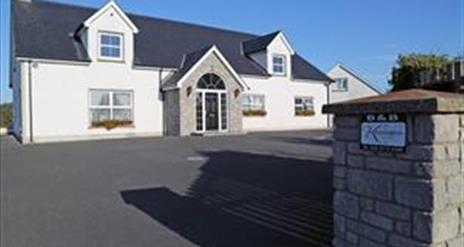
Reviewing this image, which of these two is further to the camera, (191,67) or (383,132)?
(191,67)

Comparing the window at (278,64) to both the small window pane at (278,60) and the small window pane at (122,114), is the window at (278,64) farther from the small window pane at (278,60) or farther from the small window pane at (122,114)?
the small window pane at (122,114)

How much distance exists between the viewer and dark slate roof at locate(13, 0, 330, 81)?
2375 centimetres

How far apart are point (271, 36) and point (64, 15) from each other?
13434mm

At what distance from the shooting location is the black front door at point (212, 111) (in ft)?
87.1

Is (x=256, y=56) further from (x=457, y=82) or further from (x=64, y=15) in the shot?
(x=457, y=82)

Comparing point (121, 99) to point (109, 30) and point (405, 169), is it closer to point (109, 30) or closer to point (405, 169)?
point (109, 30)

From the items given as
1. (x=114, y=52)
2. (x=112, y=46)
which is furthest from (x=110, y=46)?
(x=114, y=52)

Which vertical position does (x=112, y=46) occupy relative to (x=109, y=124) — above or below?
above

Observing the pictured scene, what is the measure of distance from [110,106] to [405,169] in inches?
876

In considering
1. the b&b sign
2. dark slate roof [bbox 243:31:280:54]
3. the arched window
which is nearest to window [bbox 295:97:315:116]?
dark slate roof [bbox 243:31:280:54]

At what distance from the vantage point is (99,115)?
24.4m

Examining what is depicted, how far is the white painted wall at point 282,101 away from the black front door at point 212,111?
3311 millimetres

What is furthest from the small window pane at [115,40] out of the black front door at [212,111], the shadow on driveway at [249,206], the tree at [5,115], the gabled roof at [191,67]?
the tree at [5,115]

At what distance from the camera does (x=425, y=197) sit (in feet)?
12.2
